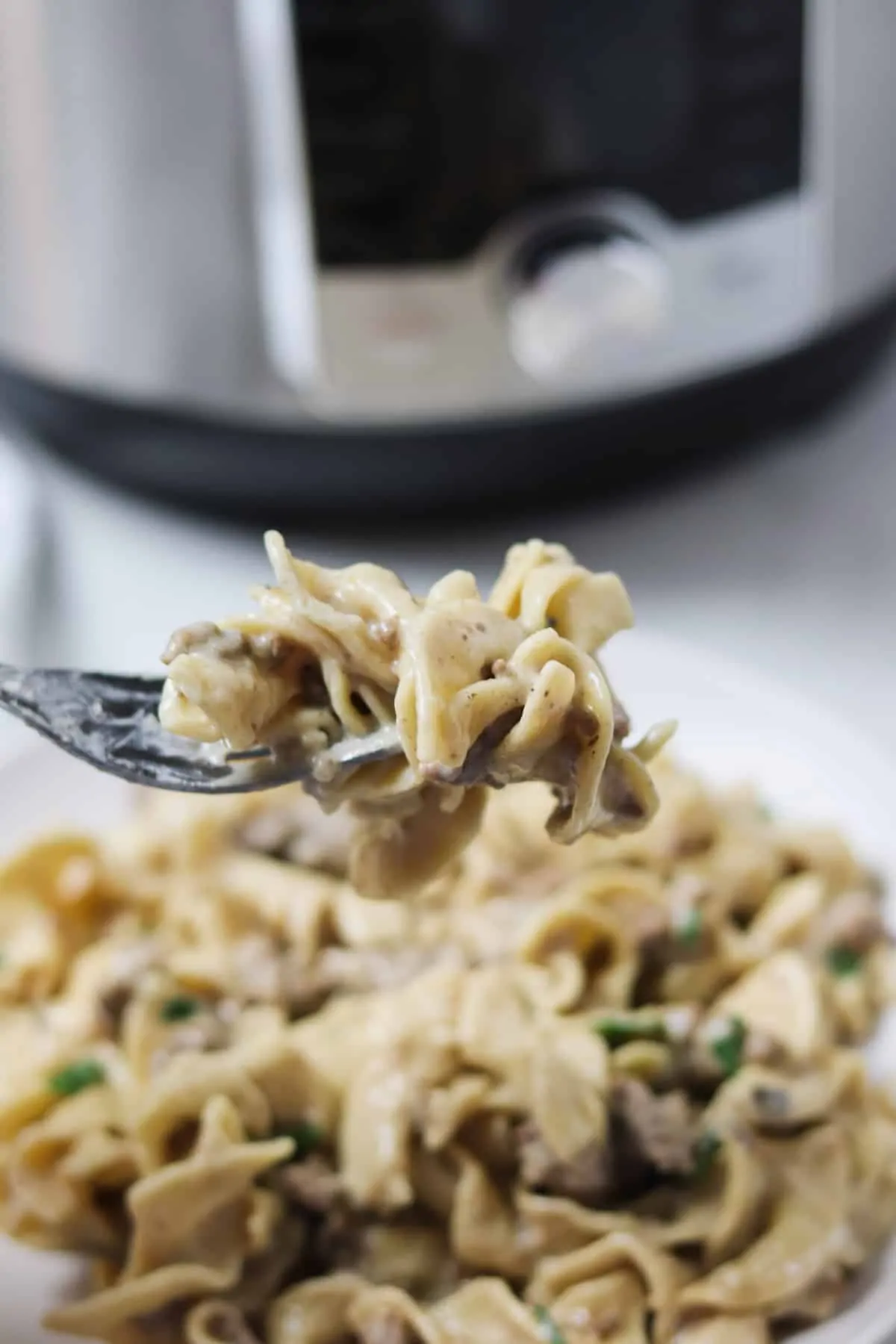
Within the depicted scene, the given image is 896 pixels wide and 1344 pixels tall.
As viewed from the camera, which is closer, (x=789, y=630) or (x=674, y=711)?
(x=674, y=711)

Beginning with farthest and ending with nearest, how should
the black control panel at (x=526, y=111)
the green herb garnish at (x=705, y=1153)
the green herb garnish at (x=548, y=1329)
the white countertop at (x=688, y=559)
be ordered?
the white countertop at (x=688, y=559) < the black control panel at (x=526, y=111) < the green herb garnish at (x=705, y=1153) < the green herb garnish at (x=548, y=1329)

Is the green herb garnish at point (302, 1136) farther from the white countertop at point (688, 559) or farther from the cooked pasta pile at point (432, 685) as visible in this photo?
the white countertop at point (688, 559)

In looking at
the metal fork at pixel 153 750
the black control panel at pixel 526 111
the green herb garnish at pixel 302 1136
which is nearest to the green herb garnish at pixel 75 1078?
the green herb garnish at pixel 302 1136

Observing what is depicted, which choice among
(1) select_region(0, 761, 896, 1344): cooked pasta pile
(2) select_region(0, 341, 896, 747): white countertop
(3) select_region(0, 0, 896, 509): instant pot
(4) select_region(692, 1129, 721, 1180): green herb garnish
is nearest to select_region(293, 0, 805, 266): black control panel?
(3) select_region(0, 0, 896, 509): instant pot

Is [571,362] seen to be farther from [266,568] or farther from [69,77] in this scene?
[69,77]

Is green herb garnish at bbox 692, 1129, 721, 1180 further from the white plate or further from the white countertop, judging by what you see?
the white countertop

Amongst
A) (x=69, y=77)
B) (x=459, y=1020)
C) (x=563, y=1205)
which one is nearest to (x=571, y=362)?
(x=69, y=77)
